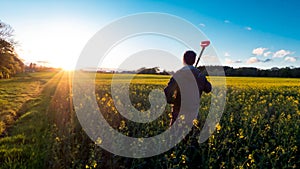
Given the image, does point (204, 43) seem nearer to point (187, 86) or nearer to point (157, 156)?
point (187, 86)

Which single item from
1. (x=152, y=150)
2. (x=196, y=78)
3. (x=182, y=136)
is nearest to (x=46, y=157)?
(x=152, y=150)

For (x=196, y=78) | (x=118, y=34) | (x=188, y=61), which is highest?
(x=118, y=34)

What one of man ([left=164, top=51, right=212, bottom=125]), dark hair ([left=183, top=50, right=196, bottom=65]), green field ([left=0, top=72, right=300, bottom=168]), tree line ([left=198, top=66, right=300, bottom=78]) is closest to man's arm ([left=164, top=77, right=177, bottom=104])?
man ([left=164, top=51, right=212, bottom=125])

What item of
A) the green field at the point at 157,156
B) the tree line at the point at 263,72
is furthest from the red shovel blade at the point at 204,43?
the tree line at the point at 263,72

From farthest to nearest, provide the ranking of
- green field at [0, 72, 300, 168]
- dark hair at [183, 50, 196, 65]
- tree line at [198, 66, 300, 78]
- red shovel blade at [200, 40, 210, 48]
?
tree line at [198, 66, 300, 78]
red shovel blade at [200, 40, 210, 48]
dark hair at [183, 50, 196, 65]
green field at [0, 72, 300, 168]

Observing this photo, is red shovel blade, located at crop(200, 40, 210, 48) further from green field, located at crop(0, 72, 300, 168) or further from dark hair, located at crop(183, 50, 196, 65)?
green field, located at crop(0, 72, 300, 168)

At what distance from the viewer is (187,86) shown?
4.61m

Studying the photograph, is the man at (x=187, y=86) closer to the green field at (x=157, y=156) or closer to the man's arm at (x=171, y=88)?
the man's arm at (x=171, y=88)

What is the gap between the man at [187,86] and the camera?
445cm

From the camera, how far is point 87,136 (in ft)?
17.5

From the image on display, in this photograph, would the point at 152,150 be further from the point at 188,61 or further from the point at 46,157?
the point at 46,157

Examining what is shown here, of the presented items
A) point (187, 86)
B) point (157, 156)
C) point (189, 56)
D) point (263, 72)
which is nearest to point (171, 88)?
point (187, 86)

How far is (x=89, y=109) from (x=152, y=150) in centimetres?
274

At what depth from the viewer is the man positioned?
14.6 feet
